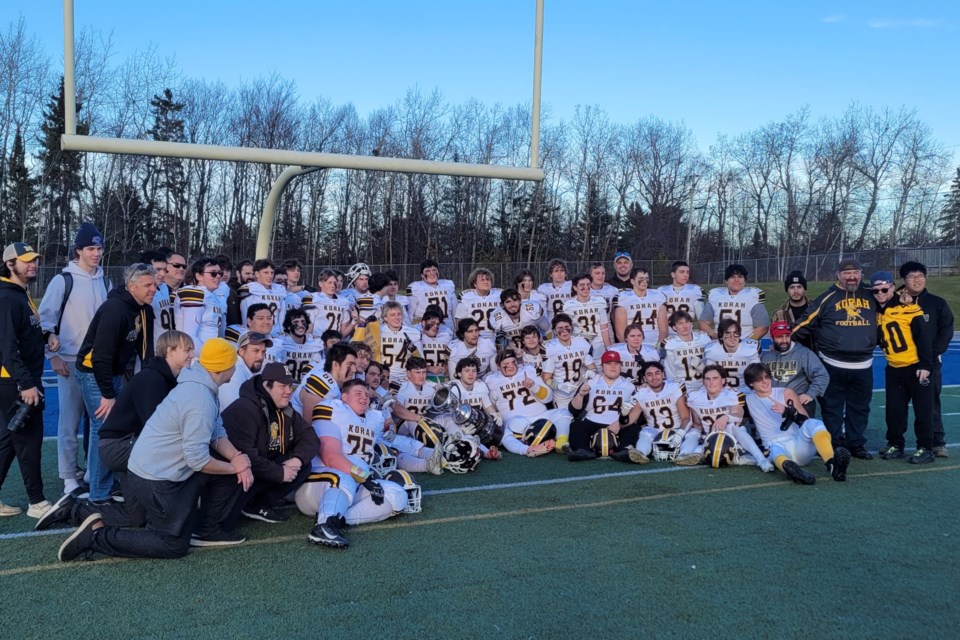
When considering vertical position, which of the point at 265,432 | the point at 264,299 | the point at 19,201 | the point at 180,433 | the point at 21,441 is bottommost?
the point at 21,441

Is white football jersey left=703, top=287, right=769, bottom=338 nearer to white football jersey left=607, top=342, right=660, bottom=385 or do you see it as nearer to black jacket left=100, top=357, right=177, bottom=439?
white football jersey left=607, top=342, right=660, bottom=385

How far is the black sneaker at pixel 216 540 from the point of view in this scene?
4465 millimetres

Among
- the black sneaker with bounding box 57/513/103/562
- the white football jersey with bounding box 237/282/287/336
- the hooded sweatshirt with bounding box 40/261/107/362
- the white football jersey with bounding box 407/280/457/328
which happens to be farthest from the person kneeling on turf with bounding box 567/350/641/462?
the hooded sweatshirt with bounding box 40/261/107/362

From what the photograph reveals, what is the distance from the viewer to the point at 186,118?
1217 inches

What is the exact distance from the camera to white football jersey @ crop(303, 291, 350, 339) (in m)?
7.55

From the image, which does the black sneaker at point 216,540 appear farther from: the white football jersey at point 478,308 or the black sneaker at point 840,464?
the black sneaker at point 840,464

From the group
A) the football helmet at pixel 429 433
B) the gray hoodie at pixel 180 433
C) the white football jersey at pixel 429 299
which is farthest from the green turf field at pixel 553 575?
the white football jersey at pixel 429 299

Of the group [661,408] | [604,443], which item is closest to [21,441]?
[604,443]

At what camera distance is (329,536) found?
4.41 m

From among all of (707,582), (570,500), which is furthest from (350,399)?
(707,582)

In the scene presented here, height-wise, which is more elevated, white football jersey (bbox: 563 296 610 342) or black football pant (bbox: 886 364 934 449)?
white football jersey (bbox: 563 296 610 342)

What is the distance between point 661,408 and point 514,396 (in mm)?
1498

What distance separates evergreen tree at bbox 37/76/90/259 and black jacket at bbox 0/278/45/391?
94.1 feet

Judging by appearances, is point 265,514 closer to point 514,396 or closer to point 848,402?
point 514,396
